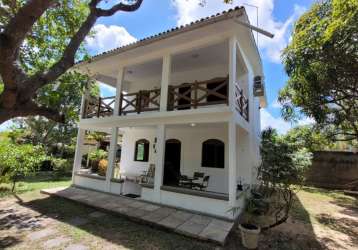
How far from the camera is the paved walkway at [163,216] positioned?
5449 millimetres

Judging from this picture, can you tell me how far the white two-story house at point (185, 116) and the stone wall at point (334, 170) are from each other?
887cm

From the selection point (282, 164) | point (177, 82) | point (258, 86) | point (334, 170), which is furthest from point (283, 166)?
point (334, 170)

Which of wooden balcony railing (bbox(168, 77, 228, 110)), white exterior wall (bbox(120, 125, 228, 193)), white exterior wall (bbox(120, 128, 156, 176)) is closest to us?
wooden balcony railing (bbox(168, 77, 228, 110))

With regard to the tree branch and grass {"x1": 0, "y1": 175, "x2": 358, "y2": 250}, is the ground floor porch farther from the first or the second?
the tree branch

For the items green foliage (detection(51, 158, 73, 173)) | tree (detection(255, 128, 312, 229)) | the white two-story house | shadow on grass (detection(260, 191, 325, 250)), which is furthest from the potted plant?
green foliage (detection(51, 158, 73, 173))

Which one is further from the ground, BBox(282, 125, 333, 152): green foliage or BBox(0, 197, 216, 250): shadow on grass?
BBox(282, 125, 333, 152): green foliage

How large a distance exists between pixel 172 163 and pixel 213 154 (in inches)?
94.8

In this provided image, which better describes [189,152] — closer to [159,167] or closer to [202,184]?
[202,184]

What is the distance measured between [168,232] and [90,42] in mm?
8972

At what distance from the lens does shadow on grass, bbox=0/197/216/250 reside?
4.98m

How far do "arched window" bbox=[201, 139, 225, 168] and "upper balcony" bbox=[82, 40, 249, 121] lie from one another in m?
1.88

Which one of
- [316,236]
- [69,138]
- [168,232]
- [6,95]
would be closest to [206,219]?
[168,232]

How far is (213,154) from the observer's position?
10.2 m

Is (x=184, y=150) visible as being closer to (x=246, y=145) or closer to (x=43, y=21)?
(x=246, y=145)
